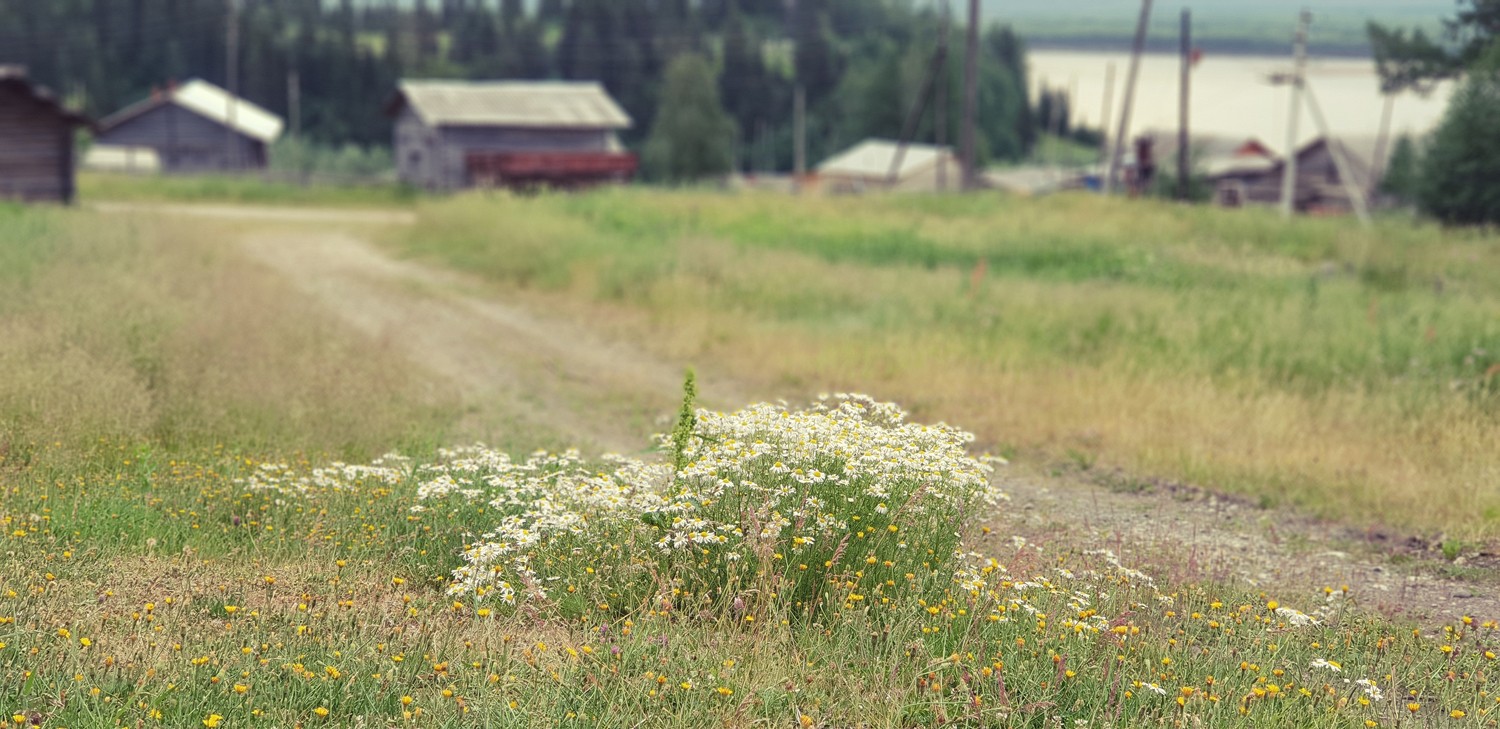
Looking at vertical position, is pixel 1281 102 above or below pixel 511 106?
above

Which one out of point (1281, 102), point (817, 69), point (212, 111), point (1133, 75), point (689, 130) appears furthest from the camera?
Result: point (817, 69)

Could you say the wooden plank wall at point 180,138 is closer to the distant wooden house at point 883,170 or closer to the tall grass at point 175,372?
the distant wooden house at point 883,170

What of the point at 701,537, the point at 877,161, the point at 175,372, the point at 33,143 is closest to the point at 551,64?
the point at 877,161

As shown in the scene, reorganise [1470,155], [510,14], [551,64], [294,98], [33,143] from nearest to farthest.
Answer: [33,143]
[1470,155]
[294,98]
[551,64]
[510,14]

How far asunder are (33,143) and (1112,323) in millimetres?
27656

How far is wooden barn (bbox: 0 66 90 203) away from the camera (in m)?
31.3

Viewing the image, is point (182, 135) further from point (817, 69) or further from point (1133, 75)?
point (1133, 75)

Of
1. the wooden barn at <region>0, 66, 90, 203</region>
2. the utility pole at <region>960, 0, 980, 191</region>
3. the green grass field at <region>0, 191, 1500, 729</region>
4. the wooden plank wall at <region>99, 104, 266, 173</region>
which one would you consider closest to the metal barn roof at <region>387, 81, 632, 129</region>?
the wooden barn at <region>0, 66, 90, 203</region>

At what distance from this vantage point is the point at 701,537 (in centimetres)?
567

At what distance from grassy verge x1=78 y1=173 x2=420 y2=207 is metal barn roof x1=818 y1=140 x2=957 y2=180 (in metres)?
30.5

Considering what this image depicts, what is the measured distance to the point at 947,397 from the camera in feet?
41.1

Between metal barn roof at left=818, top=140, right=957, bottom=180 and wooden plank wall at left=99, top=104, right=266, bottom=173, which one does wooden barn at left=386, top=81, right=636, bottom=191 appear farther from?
wooden plank wall at left=99, top=104, right=266, bottom=173

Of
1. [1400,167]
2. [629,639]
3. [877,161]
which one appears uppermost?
[1400,167]

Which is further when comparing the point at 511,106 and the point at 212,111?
the point at 212,111
